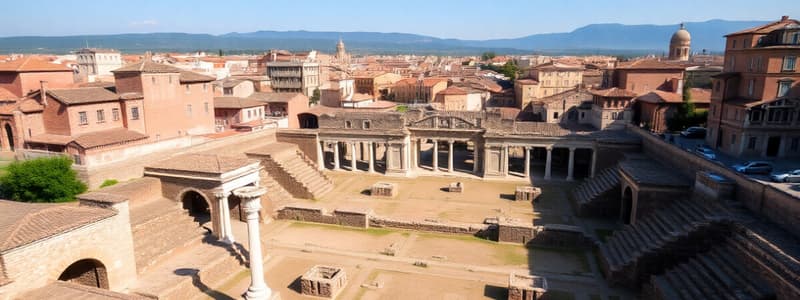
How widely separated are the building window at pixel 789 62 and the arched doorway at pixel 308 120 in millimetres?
42170

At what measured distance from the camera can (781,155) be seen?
31219 mm

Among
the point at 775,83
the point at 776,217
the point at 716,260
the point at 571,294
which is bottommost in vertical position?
the point at 571,294

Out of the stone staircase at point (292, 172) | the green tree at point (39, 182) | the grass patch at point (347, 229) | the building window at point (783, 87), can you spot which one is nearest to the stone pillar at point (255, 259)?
the grass patch at point (347, 229)

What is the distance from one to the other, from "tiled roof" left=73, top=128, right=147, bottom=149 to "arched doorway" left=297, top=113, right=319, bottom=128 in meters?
20.9

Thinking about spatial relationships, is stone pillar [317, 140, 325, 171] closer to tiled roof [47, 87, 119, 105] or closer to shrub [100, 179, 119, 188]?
tiled roof [47, 87, 119, 105]

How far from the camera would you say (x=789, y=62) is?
30.2 m

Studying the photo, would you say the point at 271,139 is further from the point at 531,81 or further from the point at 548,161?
the point at 531,81

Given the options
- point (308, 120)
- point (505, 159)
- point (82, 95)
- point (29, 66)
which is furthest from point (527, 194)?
point (29, 66)

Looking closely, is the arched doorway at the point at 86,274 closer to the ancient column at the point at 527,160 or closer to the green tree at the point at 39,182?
the green tree at the point at 39,182

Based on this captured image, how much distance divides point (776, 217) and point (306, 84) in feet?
266

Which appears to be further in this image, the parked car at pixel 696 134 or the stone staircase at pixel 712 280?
the parked car at pixel 696 134

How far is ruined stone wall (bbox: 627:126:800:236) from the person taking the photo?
1841 cm

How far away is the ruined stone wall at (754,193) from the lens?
18.4 metres

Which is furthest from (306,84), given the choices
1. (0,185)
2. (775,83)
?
(775,83)
